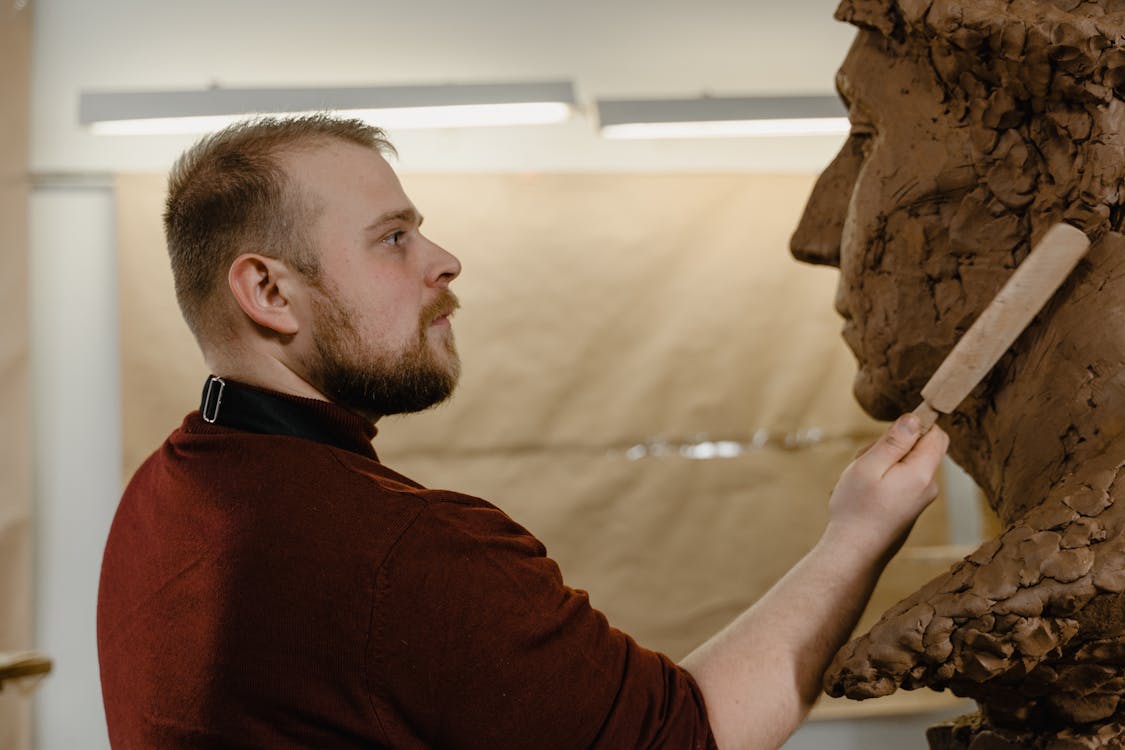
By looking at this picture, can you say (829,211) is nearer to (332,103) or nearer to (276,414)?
(276,414)

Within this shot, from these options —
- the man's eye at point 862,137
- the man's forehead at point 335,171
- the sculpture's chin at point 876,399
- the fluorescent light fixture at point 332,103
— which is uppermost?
the man's eye at point 862,137

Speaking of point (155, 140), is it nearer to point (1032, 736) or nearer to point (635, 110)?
point (635, 110)

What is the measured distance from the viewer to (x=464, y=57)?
3.57m

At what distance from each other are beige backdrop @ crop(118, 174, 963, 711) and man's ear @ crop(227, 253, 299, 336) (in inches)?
77.5

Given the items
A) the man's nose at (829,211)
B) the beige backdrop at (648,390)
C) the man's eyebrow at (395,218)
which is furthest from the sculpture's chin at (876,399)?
the beige backdrop at (648,390)

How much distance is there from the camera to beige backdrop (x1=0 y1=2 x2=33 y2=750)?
10.6ft

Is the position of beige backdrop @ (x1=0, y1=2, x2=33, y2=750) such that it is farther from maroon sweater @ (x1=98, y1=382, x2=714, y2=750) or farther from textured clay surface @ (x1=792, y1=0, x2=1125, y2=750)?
textured clay surface @ (x1=792, y1=0, x2=1125, y2=750)

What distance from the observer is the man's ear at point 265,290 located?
1.40 m

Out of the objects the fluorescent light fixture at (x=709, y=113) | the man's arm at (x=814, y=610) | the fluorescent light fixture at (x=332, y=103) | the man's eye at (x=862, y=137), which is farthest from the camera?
the fluorescent light fixture at (x=709, y=113)

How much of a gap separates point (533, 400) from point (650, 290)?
50cm

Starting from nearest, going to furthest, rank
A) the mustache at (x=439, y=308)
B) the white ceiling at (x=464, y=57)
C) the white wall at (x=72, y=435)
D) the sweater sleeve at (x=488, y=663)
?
1. the sweater sleeve at (x=488, y=663)
2. the mustache at (x=439, y=308)
3. the white wall at (x=72, y=435)
4. the white ceiling at (x=464, y=57)

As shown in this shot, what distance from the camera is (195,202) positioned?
1470mm

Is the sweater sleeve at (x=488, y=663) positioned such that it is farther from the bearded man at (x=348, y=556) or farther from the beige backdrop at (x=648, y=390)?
the beige backdrop at (x=648, y=390)

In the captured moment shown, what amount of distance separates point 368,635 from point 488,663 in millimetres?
121
